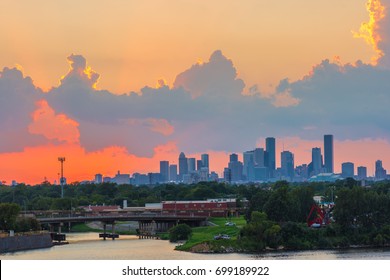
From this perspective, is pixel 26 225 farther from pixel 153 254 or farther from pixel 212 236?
pixel 153 254

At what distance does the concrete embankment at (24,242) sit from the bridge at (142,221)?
16.8 m

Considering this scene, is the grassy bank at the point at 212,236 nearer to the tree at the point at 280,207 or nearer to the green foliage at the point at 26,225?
the tree at the point at 280,207

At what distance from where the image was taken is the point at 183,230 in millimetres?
101062

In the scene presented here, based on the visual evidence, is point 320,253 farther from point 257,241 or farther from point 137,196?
point 137,196

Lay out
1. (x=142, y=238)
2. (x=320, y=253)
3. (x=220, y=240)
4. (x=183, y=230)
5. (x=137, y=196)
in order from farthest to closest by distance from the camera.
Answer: (x=137, y=196), (x=142, y=238), (x=183, y=230), (x=220, y=240), (x=320, y=253)

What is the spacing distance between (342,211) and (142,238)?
34750mm

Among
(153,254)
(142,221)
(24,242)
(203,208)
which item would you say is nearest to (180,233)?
(24,242)

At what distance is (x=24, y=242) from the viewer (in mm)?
88375

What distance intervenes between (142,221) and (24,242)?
133 feet

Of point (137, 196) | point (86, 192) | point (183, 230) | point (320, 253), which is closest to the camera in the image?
point (320, 253)

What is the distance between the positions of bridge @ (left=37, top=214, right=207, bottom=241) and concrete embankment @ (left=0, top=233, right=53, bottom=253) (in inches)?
660

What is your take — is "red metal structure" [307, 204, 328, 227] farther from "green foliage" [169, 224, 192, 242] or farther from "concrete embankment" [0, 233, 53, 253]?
"concrete embankment" [0, 233, 53, 253]

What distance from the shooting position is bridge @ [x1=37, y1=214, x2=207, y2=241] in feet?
375
